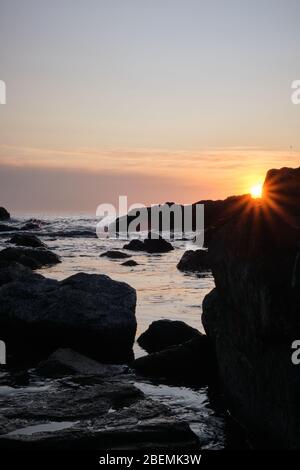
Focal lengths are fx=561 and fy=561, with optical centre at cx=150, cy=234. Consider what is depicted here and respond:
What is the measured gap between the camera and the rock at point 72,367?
1020 cm

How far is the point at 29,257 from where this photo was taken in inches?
1093

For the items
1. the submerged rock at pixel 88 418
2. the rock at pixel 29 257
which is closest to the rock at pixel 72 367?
the submerged rock at pixel 88 418

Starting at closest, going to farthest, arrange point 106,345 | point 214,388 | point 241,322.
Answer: point 241,322 → point 214,388 → point 106,345

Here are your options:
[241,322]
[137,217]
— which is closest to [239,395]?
[241,322]

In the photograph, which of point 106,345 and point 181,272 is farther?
point 181,272

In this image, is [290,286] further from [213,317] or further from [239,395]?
[213,317]

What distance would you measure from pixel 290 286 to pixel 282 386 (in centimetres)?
127

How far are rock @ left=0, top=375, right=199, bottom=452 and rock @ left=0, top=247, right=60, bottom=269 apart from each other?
1720cm

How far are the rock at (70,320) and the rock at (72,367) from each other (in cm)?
109

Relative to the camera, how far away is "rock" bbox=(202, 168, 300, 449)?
6559mm

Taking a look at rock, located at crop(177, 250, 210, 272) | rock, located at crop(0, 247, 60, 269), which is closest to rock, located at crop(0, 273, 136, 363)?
rock, located at crop(0, 247, 60, 269)

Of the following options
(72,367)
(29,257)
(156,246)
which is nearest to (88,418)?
(72,367)

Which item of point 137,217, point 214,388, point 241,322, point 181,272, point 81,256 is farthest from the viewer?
point 137,217
